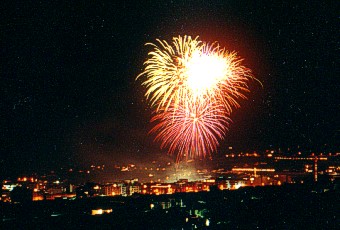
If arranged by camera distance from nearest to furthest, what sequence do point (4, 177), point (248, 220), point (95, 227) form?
point (95, 227) → point (248, 220) → point (4, 177)

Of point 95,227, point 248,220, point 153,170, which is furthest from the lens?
point 153,170

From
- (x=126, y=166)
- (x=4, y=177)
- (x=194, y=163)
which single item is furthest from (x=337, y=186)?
(x=126, y=166)

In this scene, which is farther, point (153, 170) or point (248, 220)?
point (153, 170)

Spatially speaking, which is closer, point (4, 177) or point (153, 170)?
point (4, 177)

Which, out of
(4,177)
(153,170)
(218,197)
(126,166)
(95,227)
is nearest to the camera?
(95,227)

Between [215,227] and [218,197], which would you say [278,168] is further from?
[215,227]

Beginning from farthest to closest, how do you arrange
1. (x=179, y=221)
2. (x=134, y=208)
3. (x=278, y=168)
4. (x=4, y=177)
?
1. (x=278, y=168)
2. (x=4, y=177)
3. (x=134, y=208)
4. (x=179, y=221)

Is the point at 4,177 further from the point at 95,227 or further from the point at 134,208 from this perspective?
the point at 95,227

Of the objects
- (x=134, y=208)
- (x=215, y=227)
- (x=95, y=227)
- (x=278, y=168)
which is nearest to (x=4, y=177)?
(x=134, y=208)
